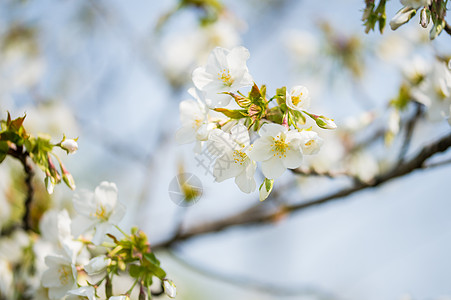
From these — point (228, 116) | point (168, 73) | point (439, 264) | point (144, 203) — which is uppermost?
point (168, 73)

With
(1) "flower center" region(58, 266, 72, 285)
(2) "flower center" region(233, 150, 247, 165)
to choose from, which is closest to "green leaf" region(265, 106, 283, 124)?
(2) "flower center" region(233, 150, 247, 165)

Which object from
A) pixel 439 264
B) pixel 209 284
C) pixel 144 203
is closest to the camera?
pixel 144 203

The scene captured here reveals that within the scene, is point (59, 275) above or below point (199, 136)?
below

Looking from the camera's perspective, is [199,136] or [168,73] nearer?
[199,136]

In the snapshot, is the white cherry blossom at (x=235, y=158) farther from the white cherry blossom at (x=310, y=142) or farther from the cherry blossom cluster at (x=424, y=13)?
the cherry blossom cluster at (x=424, y=13)

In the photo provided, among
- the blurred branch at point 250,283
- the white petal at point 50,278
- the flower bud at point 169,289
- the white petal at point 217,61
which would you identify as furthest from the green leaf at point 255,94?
the blurred branch at point 250,283

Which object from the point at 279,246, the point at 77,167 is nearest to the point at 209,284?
the point at 279,246

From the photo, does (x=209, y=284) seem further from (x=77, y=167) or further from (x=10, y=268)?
(x=10, y=268)

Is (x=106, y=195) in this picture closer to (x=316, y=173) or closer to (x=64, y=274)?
(x=64, y=274)
